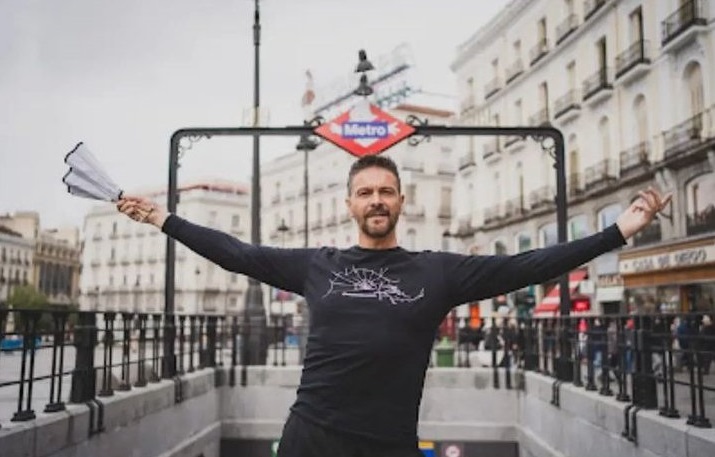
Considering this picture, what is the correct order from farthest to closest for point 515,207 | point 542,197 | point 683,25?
1. point 515,207
2. point 542,197
3. point 683,25

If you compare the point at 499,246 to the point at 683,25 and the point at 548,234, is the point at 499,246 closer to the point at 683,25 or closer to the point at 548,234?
the point at 548,234

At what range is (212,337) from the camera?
1110 cm

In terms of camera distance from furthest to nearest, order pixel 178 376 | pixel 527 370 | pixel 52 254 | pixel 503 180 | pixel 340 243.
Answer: pixel 52 254 → pixel 340 243 → pixel 503 180 → pixel 527 370 → pixel 178 376

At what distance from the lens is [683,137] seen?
20.7 m

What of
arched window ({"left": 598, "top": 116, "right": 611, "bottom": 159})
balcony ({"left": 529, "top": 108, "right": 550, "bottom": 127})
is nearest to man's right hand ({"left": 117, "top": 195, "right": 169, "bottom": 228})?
arched window ({"left": 598, "top": 116, "right": 611, "bottom": 159})

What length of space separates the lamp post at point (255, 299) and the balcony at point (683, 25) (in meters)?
12.5

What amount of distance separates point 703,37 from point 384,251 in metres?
20.6

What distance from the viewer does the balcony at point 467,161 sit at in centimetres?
3725

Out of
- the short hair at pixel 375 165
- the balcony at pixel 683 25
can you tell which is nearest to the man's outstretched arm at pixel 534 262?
the short hair at pixel 375 165

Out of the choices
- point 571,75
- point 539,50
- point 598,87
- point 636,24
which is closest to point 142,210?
point 636,24

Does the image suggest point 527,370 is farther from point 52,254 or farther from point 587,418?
point 52,254

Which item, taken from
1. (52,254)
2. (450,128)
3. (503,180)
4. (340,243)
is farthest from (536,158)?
(52,254)

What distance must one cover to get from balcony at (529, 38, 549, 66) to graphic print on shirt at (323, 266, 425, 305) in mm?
29657

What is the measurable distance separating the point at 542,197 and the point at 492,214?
476 cm
